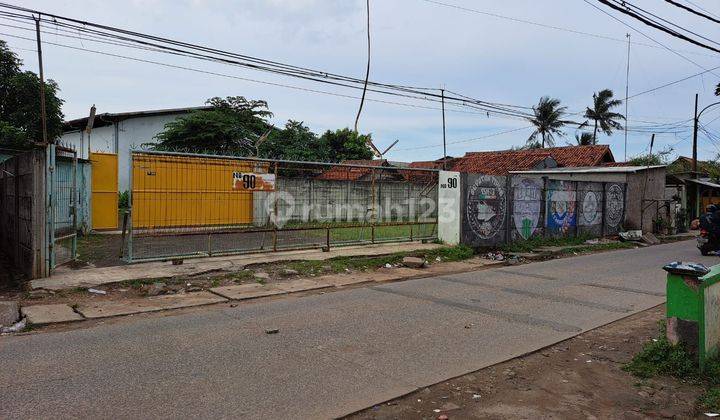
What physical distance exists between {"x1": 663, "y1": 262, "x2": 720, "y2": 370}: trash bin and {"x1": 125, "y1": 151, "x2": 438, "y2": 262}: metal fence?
813 cm

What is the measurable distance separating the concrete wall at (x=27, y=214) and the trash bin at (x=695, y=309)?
372 inches

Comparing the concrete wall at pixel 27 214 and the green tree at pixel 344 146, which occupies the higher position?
the green tree at pixel 344 146

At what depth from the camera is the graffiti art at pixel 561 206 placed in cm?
1789

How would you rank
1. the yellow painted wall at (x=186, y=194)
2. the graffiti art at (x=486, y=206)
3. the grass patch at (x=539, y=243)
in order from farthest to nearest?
1. the grass patch at (x=539, y=243)
2. the graffiti art at (x=486, y=206)
3. the yellow painted wall at (x=186, y=194)

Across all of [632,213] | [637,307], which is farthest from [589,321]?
[632,213]

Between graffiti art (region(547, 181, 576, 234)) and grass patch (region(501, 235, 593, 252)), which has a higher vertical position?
graffiti art (region(547, 181, 576, 234))

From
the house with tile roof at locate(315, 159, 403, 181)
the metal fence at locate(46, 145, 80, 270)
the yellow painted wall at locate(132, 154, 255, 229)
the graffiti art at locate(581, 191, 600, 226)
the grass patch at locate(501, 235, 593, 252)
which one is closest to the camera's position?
the metal fence at locate(46, 145, 80, 270)

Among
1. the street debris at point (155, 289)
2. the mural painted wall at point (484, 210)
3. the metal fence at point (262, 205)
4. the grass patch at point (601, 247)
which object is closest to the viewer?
the street debris at point (155, 289)

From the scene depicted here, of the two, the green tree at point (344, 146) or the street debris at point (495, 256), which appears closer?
the street debris at point (495, 256)

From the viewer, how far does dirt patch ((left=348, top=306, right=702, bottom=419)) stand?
4.05 metres

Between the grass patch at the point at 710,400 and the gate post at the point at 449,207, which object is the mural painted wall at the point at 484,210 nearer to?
the gate post at the point at 449,207

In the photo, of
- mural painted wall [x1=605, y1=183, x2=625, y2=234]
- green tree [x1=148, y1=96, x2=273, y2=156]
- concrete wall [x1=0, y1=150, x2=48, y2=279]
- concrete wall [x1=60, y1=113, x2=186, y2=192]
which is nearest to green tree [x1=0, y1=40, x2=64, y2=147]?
green tree [x1=148, y1=96, x2=273, y2=156]

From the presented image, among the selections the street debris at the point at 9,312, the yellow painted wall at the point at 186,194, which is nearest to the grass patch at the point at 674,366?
the street debris at the point at 9,312

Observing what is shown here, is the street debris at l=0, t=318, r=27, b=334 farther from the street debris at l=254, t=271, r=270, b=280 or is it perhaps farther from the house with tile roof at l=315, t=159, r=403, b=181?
the house with tile roof at l=315, t=159, r=403, b=181
